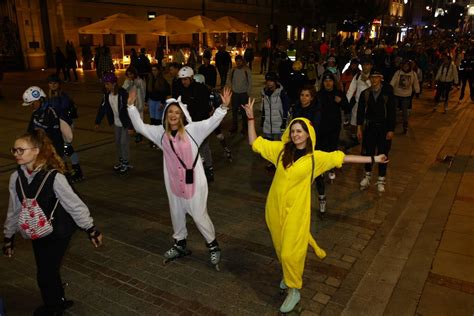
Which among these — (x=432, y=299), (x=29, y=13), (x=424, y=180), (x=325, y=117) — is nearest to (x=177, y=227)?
(x=432, y=299)

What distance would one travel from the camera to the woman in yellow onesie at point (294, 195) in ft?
12.8

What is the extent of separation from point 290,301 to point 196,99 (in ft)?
15.1

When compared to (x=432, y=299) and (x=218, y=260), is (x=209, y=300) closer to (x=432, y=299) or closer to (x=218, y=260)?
(x=218, y=260)

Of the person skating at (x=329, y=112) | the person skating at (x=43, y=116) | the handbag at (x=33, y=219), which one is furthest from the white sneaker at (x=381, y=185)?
the handbag at (x=33, y=219)

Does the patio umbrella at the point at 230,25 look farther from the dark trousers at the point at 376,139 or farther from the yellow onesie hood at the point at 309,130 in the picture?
the yellow onesie hood at the point at 309,130

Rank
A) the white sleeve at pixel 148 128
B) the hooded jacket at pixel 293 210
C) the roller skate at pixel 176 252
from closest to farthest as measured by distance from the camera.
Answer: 1. the hooded jacket at pixel 293 210
2. the white sleeve at pixel 148 128
3. the roller skate at pixel 176 252

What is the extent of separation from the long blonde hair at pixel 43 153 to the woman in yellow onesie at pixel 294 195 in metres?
1.96

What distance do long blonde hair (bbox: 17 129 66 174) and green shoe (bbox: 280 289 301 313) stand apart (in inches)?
94.5

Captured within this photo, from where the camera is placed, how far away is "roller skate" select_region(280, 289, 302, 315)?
162 inches

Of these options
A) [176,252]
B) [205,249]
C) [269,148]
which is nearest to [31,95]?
[176,252]

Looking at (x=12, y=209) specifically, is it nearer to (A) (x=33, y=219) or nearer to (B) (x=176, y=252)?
(A) (x=33, y=219)

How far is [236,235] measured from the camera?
→ 5.77m

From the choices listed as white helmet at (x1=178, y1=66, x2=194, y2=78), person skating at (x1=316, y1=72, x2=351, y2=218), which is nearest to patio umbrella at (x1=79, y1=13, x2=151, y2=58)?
white helmet at (x1=178, y1=66, x2=194, y2=78)

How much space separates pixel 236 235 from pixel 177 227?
1098 mm
